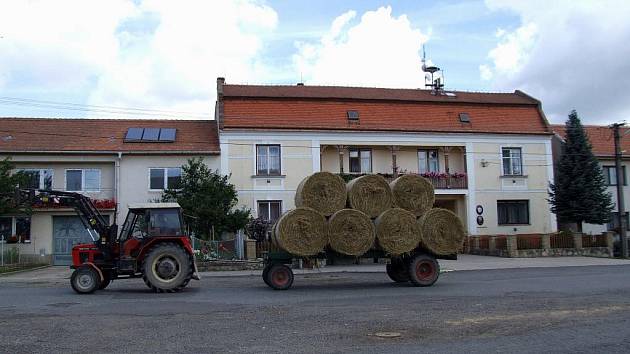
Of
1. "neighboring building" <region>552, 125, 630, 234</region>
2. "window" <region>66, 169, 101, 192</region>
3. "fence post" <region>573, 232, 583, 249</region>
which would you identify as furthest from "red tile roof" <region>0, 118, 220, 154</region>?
"neighboring building" <region>552, 125, 630, 234</region>

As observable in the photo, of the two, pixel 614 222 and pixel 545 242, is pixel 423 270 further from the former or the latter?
pixel 614 222

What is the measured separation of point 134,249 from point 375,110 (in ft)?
64.3

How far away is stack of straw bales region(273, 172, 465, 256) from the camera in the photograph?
597 inches

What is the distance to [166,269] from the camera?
14727 mm

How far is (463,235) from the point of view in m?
16.2

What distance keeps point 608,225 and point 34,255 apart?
31662mm

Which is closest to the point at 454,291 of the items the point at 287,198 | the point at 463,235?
the point at 463,235

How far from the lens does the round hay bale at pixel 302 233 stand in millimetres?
15039

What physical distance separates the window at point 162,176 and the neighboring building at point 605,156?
21213mm

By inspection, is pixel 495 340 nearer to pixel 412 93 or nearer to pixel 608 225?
pixel 412 93

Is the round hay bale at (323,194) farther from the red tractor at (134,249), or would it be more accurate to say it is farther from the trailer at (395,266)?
the red tractor at (134,249)

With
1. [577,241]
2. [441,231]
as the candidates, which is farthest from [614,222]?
[441,231]

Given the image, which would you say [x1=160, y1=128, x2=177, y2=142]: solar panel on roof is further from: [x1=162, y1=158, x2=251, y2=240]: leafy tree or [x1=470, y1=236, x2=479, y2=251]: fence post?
[x1=470, y1=236, x2=479, y2=251]: fence post

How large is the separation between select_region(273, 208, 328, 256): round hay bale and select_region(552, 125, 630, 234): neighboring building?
23.1 m
